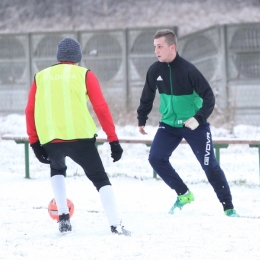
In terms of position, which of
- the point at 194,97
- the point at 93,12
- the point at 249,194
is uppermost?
the point at 93,12

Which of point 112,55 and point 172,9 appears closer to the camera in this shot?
point 112,55

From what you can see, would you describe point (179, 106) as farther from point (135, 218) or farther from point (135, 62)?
point (135, 62)

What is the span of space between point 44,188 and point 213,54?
21.0 feet

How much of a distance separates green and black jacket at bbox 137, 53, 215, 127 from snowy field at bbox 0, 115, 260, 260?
92 centimetres

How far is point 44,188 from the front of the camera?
30.1 feet

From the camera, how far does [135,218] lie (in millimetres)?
6559

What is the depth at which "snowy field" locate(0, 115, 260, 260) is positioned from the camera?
4.83m

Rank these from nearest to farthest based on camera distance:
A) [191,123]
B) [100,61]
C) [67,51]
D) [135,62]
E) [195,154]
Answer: [67,51]
[191,123]
[195,154]
[135,62]
[100,61]

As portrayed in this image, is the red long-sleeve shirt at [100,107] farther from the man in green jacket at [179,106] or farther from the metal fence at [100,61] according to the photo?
the metal fence at [100,61]

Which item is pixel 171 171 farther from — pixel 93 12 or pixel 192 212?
pixel 93 12

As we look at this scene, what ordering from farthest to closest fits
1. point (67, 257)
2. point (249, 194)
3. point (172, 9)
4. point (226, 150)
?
point (172, 9) → point (226, 150) → point (249, 194) → point (67, 257)

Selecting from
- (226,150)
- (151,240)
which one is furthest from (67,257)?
(226,150)

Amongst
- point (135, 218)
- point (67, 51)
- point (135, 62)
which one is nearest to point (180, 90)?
point (135, 218)

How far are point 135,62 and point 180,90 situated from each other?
915 centimetres
